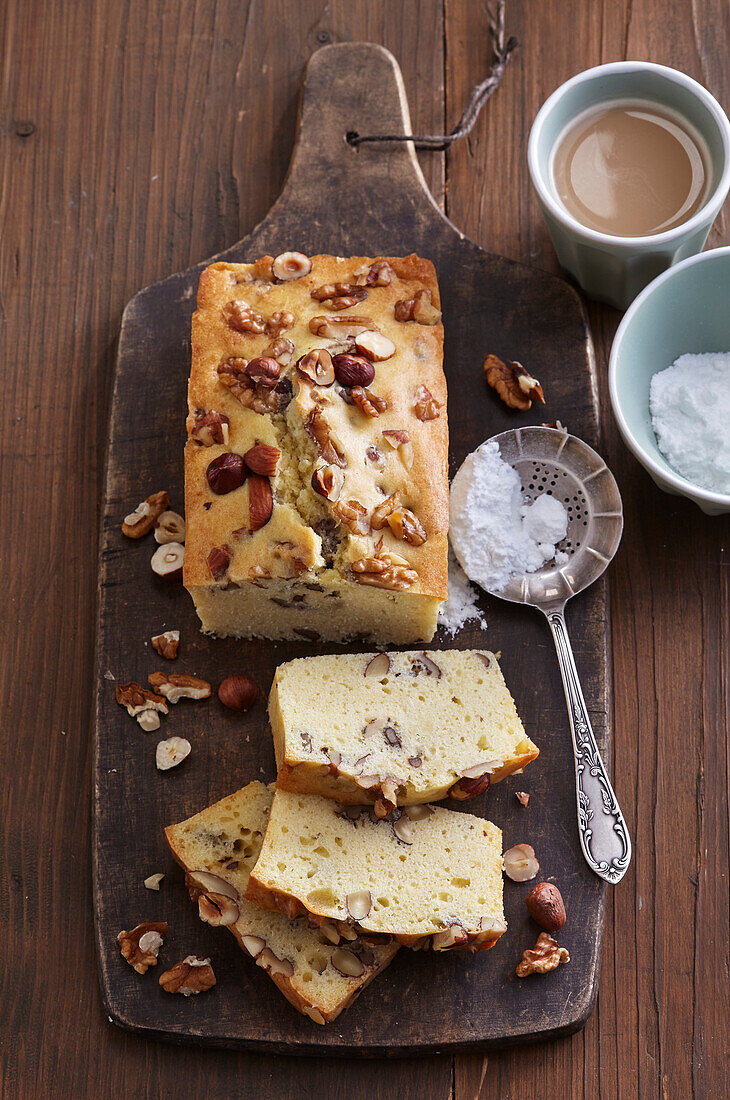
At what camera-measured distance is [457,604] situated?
306cm

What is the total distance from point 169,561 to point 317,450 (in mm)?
681

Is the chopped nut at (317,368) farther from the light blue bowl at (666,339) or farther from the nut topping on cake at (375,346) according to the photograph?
the light blue bowl at (666,339)

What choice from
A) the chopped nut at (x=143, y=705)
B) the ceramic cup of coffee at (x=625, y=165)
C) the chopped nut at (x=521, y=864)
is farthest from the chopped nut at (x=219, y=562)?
the ceramic cup of coffee at (x=625, y=165)

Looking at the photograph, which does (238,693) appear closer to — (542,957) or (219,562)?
(219,562)

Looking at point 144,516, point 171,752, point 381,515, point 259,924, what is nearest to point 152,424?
point 144,516

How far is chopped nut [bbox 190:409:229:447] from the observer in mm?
2857

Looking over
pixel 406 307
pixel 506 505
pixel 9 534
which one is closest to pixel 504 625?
→ pixel 506 505

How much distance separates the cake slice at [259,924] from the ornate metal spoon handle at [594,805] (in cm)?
65

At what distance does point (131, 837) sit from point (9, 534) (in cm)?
108

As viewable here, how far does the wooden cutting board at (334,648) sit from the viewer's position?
277 centimetres

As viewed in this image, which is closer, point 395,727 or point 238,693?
point 395,727

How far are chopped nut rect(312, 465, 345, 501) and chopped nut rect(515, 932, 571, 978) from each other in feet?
4.59

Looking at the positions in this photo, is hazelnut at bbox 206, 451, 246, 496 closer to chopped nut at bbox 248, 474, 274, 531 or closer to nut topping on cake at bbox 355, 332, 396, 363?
chopped nut at bbox 248, 474, 274, 531

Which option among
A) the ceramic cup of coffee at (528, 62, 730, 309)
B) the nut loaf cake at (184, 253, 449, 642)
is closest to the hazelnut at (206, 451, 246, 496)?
the nut loaf cake at (184, 253, 449, 642)
